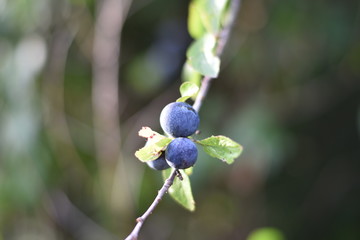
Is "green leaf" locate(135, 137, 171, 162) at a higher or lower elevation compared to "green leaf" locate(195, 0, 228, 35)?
lower

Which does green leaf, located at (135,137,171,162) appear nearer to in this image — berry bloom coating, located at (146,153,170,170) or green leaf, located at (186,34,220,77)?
berry bloom coating, located at (146,153,170,170)

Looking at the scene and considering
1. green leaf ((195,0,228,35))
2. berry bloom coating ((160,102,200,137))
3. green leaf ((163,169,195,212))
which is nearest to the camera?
berry bloom coating ((160,102,200,137))

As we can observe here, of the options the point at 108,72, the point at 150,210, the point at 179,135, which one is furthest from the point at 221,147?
the point at 108,72

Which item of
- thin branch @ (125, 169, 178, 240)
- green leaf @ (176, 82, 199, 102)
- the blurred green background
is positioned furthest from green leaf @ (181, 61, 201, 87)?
the blurred green background

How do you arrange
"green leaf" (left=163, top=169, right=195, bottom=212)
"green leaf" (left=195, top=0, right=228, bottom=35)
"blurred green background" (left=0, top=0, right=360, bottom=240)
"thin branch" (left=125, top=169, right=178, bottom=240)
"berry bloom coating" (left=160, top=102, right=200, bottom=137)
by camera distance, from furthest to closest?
"blurred green background" (left=0, top=0, right=360, bottom=240) < "green leaf" (left=195, top=0, right=228, bottom=35) < "green leaf" (left=163, top=169, right=195, bottom=212) < "berry bloom coating" (left=160, top=102, right=200, bottom=137) < "thin branch" (left=125, top=169, right=178, bottom=240)

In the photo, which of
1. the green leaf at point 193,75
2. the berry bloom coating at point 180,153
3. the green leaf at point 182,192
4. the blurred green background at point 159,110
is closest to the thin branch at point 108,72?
the blurred green background at point 159,110

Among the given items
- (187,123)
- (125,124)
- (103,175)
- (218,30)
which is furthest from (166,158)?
(125,124)

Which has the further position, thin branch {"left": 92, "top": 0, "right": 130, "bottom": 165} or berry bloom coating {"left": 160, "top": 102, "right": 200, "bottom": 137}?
thin branch {"left": 92, "top": 0, "right": 130, "bottom": 165}

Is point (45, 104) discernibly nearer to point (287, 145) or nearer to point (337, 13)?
point (287, 145)

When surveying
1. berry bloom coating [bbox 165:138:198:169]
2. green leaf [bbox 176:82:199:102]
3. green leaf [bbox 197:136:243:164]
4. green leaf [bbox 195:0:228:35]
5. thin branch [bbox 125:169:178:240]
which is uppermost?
green leaf [bbox 195:0:228:35]
